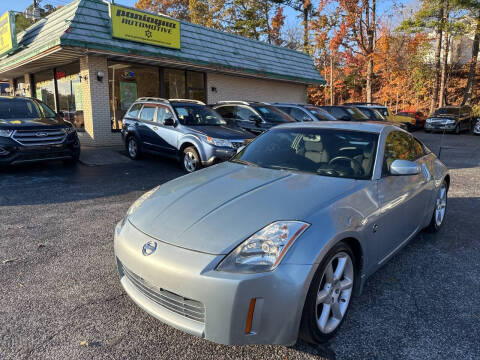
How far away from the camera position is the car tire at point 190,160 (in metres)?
7.88

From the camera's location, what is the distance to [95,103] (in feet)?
38.8

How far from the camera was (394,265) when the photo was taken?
3570 millimetres

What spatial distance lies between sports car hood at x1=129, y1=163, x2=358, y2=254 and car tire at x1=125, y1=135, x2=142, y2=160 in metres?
6.71

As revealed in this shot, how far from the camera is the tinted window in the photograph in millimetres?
8252

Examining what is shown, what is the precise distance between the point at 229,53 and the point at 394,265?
13515 mm

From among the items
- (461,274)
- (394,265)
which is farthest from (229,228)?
(461,274)

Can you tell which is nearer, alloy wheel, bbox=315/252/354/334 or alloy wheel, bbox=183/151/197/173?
alloy wheel, bbox=315/252/354/334

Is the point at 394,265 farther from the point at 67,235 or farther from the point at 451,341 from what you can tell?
the point at 67,235

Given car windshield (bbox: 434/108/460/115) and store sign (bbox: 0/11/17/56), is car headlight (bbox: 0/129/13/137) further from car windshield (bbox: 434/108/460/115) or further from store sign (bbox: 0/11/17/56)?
car windshield (bbox: 434/108/460/115)

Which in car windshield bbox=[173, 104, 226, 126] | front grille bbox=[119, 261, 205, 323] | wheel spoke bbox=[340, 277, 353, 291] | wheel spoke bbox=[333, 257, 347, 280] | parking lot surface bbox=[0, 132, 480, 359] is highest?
car windshield bbox=[173, 104, 226, 126]

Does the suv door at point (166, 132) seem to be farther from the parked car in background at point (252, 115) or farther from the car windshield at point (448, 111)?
the car windshield at point (448, 111)

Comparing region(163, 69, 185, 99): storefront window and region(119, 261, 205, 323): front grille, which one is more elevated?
region(163, 69, 185, 99): storefront window

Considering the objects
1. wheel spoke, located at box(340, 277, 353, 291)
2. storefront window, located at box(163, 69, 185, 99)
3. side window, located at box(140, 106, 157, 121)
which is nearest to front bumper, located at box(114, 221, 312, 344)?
wheel spoke, located at box(340, 277, 353, 291)

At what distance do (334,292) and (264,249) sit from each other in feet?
2.30
